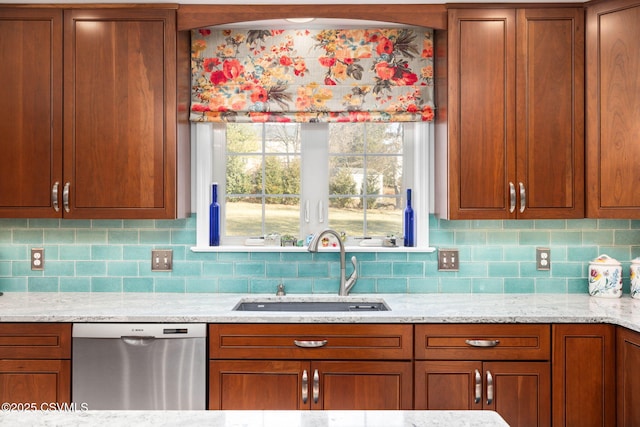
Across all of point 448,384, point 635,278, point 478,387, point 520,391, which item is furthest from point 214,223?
point 635,278

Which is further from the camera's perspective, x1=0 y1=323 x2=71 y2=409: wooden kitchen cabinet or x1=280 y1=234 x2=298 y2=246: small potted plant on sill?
x1=280 y1=234 x2=298 y2=246: small potted plant on sill

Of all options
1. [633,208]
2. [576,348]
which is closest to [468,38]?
[633,208]

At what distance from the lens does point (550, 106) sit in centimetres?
254

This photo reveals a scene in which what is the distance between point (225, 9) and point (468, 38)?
122cm

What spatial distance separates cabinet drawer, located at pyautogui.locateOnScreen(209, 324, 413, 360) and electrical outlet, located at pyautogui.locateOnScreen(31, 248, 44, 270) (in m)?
1.24

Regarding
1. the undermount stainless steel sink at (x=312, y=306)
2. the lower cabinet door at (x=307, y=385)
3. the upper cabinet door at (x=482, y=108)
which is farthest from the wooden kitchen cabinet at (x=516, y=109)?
the lower cabinet door at (x=307, y=385)

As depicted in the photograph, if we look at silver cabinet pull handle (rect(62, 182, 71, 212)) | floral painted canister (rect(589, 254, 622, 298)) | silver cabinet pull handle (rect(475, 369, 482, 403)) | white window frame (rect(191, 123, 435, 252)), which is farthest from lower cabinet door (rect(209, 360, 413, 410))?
floral painted canister (rect(589, 254, 622, 298))

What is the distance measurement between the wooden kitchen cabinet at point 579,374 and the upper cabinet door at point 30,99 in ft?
8.14

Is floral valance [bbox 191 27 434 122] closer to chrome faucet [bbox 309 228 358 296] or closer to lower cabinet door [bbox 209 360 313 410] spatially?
chrome faucet [bbox 309 228 358 296]

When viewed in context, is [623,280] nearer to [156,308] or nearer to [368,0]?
[368,0]

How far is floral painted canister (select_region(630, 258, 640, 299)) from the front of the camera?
2.65 metres

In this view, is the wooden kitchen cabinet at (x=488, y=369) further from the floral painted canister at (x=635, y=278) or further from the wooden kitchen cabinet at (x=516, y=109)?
the floral painted canister at (x=635, y=278)

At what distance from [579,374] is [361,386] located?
3.11 ft

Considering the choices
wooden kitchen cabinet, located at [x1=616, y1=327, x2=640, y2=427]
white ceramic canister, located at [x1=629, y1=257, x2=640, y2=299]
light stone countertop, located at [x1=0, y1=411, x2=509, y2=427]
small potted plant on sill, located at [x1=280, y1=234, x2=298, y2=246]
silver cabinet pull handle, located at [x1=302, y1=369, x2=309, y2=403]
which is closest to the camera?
light stone countertop, located at [x1=0, y1=411, x2=509, y2=427]
